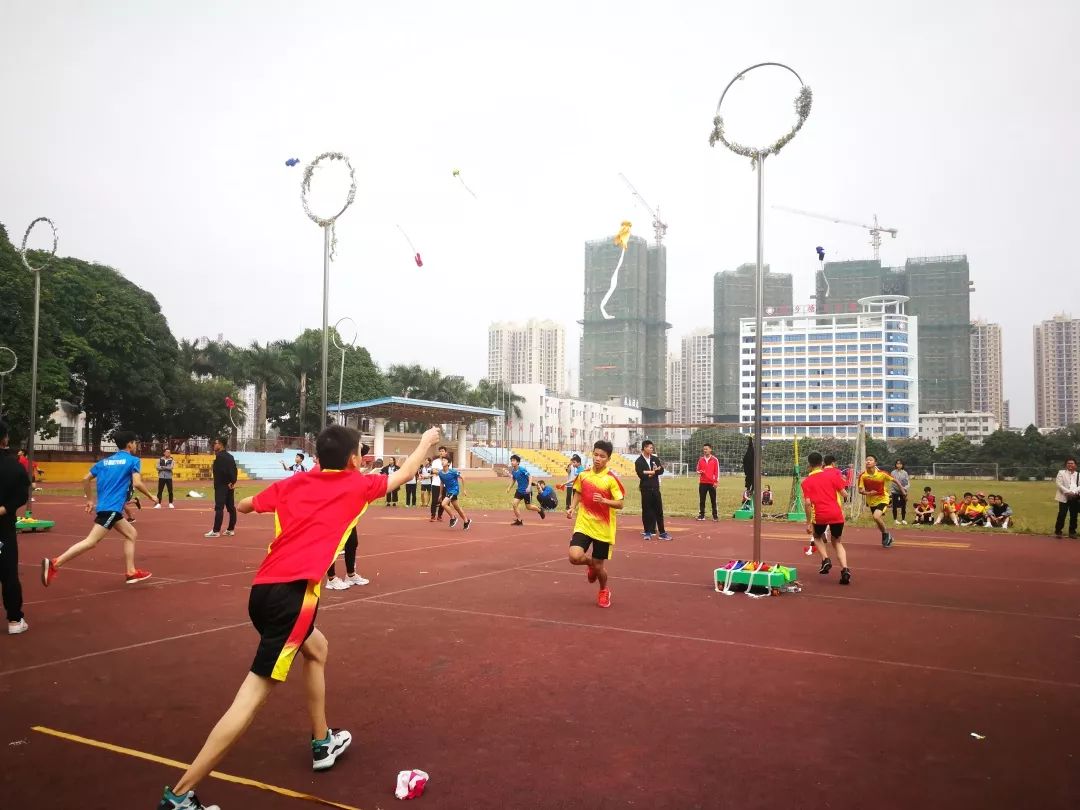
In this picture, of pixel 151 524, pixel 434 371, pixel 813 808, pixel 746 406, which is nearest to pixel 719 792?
pixel 813 808

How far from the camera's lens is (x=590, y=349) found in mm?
164750

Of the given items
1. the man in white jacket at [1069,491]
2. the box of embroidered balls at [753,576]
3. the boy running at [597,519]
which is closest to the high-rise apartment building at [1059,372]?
the man in white jacket at [1069,491]

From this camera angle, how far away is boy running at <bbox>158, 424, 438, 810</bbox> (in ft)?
12.3

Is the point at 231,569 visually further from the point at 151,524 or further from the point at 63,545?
the point at 151,524

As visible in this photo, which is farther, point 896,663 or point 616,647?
point 616,647

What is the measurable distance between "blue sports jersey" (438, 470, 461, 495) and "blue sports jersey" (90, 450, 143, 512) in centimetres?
860

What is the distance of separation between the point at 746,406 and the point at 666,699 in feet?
492

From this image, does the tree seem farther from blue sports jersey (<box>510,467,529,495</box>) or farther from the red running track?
the red running track

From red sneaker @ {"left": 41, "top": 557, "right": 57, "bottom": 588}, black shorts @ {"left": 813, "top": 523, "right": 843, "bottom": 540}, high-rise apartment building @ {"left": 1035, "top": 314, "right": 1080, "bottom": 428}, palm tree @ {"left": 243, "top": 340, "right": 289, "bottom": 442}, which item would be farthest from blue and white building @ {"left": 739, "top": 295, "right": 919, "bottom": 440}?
red sneaker @ {"left": 41, "top": 557, "right": 57, "bottom": 588}

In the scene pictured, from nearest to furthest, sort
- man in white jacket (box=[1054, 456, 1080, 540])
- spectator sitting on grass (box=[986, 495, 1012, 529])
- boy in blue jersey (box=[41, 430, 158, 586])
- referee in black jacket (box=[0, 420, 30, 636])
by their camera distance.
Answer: referee in black jacket (box=[0, 420, 30, 636])
boy in blue jersey (box=[41, 430, 158, 586])
man in white jacket (box=[1054, 456, 1080, 540])
spectator sitting on grass (box=[986, 495, 1012, 529])

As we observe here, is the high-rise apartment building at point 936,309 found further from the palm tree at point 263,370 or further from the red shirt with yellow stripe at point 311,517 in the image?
the red shirt with yellow stripe at point 311,517

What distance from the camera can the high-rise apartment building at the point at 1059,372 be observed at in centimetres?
16100

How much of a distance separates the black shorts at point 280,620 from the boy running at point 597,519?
5037 millimetres

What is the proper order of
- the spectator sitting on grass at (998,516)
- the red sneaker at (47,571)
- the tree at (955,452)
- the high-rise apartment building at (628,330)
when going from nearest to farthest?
the red sneaker at (47,571) < the spectator sitting on grass at (998,516) < the tree at (955,452) < the high-rise apartment building at (628,330)
